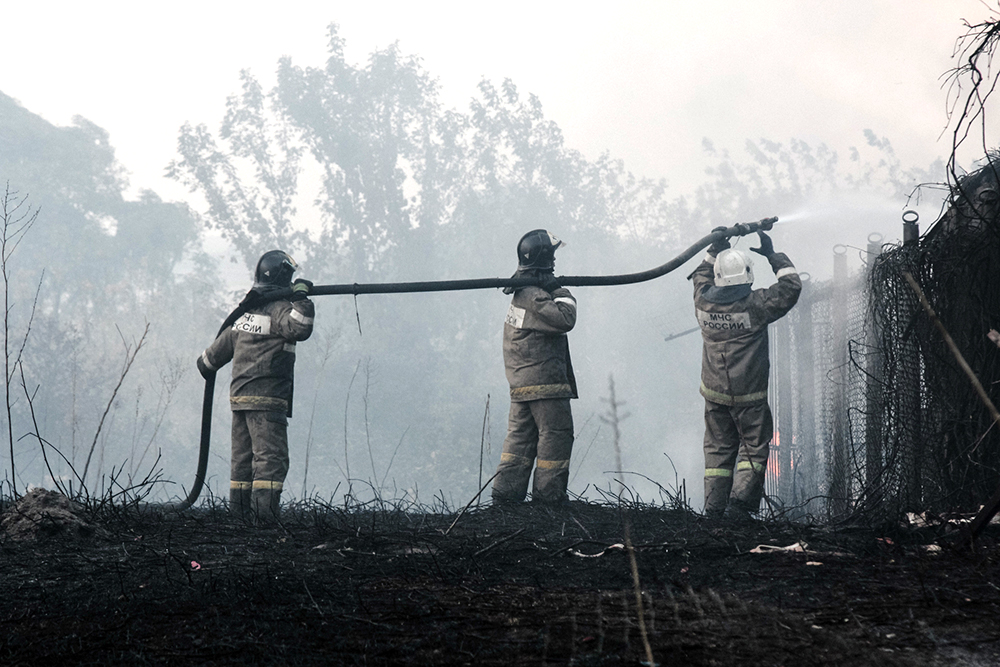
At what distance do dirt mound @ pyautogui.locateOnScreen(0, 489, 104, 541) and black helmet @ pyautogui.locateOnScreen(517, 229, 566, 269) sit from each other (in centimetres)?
322

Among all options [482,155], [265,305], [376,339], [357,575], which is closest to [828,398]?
[265,305]

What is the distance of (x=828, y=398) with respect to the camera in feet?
28.5

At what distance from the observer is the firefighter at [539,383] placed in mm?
5781

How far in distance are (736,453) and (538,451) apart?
52.8 inches

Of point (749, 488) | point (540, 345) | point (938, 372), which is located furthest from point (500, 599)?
point (540, 345)

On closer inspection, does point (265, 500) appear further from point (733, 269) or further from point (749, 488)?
point (733, 269)

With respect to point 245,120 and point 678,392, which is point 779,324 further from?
point 245,120

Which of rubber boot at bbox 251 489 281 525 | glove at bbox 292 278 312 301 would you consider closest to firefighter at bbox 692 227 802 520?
glove at bbox 292 278 312 301

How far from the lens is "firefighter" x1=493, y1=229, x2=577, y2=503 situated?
5781 mm

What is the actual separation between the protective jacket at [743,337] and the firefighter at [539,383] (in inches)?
37.4

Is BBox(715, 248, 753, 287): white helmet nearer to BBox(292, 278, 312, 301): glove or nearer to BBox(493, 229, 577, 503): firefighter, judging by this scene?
BBox(493, 229, 577, 503): firefighter

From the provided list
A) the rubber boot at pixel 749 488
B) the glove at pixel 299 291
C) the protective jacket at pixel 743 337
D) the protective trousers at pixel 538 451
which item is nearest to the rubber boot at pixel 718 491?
the rubber boot at pixel 749 488

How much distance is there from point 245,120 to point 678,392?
1931 centimetres

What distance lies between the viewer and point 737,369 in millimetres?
5645
